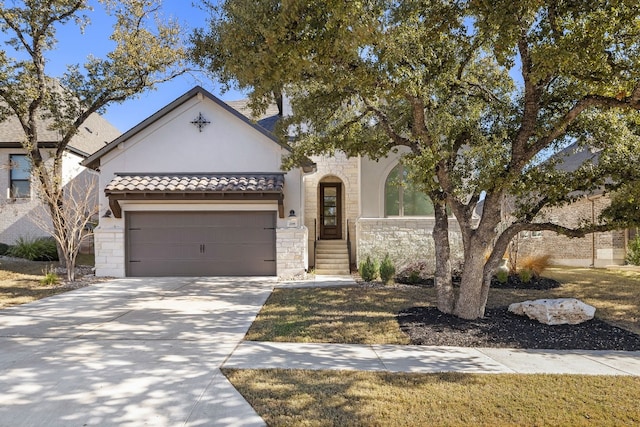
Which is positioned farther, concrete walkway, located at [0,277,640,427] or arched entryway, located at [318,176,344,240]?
arched entryway, located at [318,176,344,240]

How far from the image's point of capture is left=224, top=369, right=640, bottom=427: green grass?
3980mm

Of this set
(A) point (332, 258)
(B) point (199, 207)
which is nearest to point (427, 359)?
(B) point (199, 207)

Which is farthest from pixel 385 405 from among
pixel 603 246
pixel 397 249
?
pixel 603 246

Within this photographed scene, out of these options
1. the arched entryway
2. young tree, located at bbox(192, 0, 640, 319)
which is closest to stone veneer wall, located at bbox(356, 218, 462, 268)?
the arched entryway

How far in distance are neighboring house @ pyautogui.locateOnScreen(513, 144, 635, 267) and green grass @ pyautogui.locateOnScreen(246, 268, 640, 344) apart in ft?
13.5

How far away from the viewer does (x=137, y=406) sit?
4172 mm

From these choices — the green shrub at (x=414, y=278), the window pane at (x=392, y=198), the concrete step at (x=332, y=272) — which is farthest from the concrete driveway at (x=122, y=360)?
the window pane at (x=392, y=198)

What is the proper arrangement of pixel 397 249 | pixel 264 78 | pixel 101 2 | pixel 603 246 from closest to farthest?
pixel 264 78 → pixel 101 2 → pixel 397 249 → pixel 603 246

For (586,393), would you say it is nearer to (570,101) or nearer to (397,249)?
(570,101)

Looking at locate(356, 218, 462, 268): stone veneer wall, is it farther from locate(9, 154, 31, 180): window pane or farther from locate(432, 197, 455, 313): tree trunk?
locate(9, 154, 31, 180): window pane

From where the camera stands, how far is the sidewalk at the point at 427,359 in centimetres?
543

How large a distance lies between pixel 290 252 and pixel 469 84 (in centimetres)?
759

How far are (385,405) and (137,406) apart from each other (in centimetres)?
250

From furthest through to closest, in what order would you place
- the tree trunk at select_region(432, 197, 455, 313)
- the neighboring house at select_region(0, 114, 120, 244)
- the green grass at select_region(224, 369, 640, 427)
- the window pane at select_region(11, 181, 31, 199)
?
1. the window pane at select_region(11, 181, 31, 199)
2. the neighboring house at select_region(0, 114, 120, 244)
3. the tree trunk at select_region(432, 197, 455, 313)
4. the green grass at select_region(224, 369, 640, 427)
